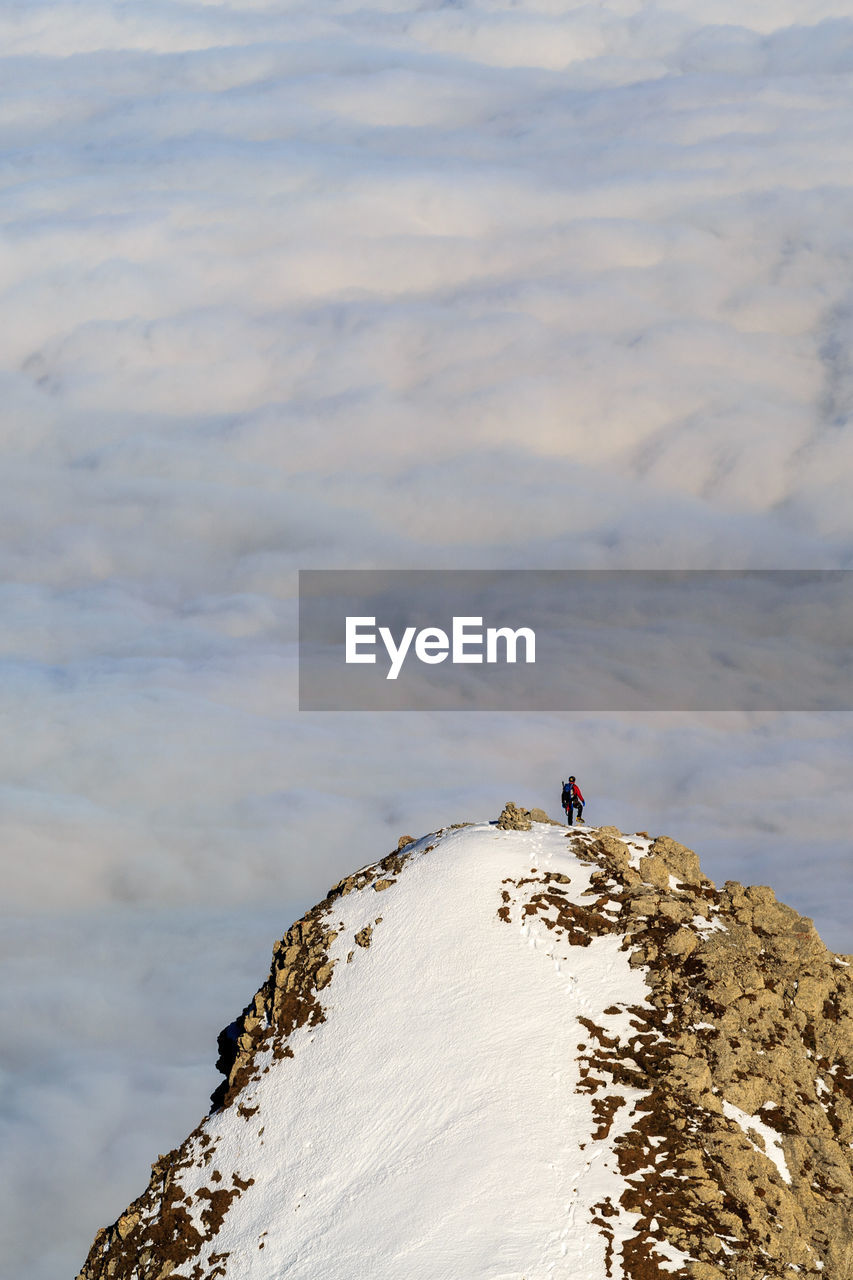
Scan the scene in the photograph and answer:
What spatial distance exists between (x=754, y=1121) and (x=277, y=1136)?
13.6 meters

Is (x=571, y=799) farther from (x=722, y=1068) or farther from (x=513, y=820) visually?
(x=722, y=1068)

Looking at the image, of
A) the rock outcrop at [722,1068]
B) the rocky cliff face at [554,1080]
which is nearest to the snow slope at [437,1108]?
the rocky cliff face at [554,1080]

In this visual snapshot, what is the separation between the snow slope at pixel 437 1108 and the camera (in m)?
36.2

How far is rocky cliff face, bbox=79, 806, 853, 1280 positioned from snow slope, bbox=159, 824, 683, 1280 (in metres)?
0.07

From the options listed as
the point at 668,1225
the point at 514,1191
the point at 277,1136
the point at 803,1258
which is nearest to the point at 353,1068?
the point at 277,1136

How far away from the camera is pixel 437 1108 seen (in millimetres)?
40062

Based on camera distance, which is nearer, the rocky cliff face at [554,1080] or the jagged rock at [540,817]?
the rocky cliff face at [554,1080]

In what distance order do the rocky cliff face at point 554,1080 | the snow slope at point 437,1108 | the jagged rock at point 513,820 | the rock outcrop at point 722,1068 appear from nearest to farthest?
the rock outcrop at point 722,1068, the rocky cliff face at point 554,1080, the snow slope at point 437,1108, the jagged rock at point 513,820

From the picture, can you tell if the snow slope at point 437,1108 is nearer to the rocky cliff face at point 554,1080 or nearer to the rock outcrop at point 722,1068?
the rocky cliff face at point 554,1080

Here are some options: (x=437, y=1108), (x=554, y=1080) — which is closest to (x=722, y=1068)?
(x=554, y=1080)

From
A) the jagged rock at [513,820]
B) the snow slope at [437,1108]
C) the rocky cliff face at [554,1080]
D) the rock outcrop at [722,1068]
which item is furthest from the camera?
the jagged rock at [513,820]

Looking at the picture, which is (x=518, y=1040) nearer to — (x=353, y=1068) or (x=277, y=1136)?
(x=353, y=1068)

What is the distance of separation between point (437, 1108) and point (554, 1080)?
3405 mm

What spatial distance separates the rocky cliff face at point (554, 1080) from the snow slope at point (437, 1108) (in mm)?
72
